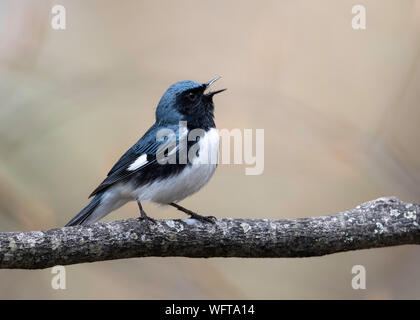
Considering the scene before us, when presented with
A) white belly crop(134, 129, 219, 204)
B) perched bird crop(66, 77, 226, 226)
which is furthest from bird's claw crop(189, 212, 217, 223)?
white belly crop(134, 129, 219, 204)

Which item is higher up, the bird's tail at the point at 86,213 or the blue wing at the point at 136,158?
the blue wing at the point at 136,158

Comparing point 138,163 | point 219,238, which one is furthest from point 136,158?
point 219,238

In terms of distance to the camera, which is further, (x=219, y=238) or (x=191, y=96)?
(x=191, y=96)

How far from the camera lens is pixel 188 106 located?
14.4 feet

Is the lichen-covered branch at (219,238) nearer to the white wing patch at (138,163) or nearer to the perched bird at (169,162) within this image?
the perched bird at (169,162)

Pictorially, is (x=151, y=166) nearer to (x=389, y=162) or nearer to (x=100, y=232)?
(x=100, y=232)

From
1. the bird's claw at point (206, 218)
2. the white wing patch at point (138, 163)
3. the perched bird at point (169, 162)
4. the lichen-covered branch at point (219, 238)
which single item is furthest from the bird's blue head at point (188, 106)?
the lichen-covered branch at point (219, 238)

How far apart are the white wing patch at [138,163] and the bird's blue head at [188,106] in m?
0.40

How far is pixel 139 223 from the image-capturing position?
3.61 metres

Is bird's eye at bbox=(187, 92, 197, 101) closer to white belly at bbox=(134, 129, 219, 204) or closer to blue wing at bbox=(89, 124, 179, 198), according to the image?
blue wing at bbox=(89, 124, 179, 198)

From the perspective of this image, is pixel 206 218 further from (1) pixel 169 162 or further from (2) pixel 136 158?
(2) pixel 136 158

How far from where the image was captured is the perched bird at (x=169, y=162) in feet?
13.0

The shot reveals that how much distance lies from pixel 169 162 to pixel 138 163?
0.88 feet

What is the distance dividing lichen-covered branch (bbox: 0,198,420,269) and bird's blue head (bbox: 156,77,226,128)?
0.90 meters
